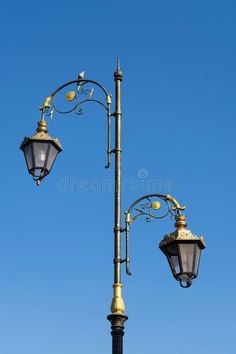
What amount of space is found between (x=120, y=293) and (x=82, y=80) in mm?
3693

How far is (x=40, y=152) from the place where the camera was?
10.6m

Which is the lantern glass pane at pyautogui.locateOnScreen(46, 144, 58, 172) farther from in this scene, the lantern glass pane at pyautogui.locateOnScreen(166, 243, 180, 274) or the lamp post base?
the lamp post base

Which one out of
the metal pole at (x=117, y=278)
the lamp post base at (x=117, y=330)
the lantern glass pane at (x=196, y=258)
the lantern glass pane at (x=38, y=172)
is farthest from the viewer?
the lantern glass pane at (x=38, y=172)

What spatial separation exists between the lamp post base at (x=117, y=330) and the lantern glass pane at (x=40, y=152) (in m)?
2.36

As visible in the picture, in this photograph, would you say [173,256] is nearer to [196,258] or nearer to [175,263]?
[175,263]

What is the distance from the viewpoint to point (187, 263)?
9922mm

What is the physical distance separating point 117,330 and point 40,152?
2754 mm

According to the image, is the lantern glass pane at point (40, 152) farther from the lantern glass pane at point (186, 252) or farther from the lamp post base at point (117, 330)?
the lamp post base at point (117, 330)

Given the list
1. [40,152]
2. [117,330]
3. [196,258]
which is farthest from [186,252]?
[40,152]

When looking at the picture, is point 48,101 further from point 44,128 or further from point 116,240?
point 116,240

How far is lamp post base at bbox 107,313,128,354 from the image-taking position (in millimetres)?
9172

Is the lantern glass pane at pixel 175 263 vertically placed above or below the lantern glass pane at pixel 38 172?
below

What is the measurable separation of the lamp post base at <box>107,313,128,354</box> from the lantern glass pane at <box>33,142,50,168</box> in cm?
236

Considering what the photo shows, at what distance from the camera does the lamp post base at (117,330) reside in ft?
30.1
